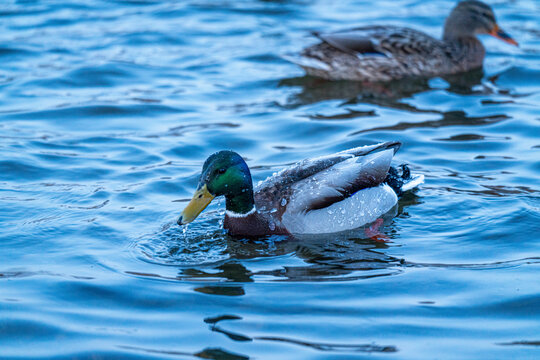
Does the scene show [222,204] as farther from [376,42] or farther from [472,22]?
[472,22]

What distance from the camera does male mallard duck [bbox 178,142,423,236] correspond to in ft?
21.3

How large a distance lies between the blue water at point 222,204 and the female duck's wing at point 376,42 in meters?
0.50

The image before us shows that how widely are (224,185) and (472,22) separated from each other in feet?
21.8

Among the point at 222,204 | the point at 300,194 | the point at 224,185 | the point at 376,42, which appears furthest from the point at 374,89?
the point at 224,185

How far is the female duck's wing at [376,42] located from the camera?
435 inches

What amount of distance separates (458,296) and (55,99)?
21.8ft

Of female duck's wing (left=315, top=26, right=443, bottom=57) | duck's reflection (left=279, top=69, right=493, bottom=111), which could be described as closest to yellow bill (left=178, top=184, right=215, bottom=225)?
duck's reflection (left=279, top=69, right=493, bottom=111)

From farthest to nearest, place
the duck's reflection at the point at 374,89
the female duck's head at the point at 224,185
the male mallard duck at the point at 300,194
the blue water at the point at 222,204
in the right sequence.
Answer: the duck's reflection at the point at 374,89 → the male mallard duck at the point at 300,194 → the female duck's head at the point at 224,185 → the blue water at the point at 222,204

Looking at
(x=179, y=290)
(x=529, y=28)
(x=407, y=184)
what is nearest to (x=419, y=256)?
(x=407, y=184)

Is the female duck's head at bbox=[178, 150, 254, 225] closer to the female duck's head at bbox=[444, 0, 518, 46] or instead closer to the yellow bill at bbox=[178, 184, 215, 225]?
the yellow bill at bbox=[178, 184, 215, 225]

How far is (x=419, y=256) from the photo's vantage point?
20.3 ft

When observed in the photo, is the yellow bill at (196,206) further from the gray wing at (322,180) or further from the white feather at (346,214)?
→ the white feather at (346,214)

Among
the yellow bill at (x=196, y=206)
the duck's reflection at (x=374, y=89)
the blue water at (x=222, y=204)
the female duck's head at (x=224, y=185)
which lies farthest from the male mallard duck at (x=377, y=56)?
the yellow bill at (x=196, y=206)

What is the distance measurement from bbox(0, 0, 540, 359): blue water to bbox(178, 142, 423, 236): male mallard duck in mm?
159
